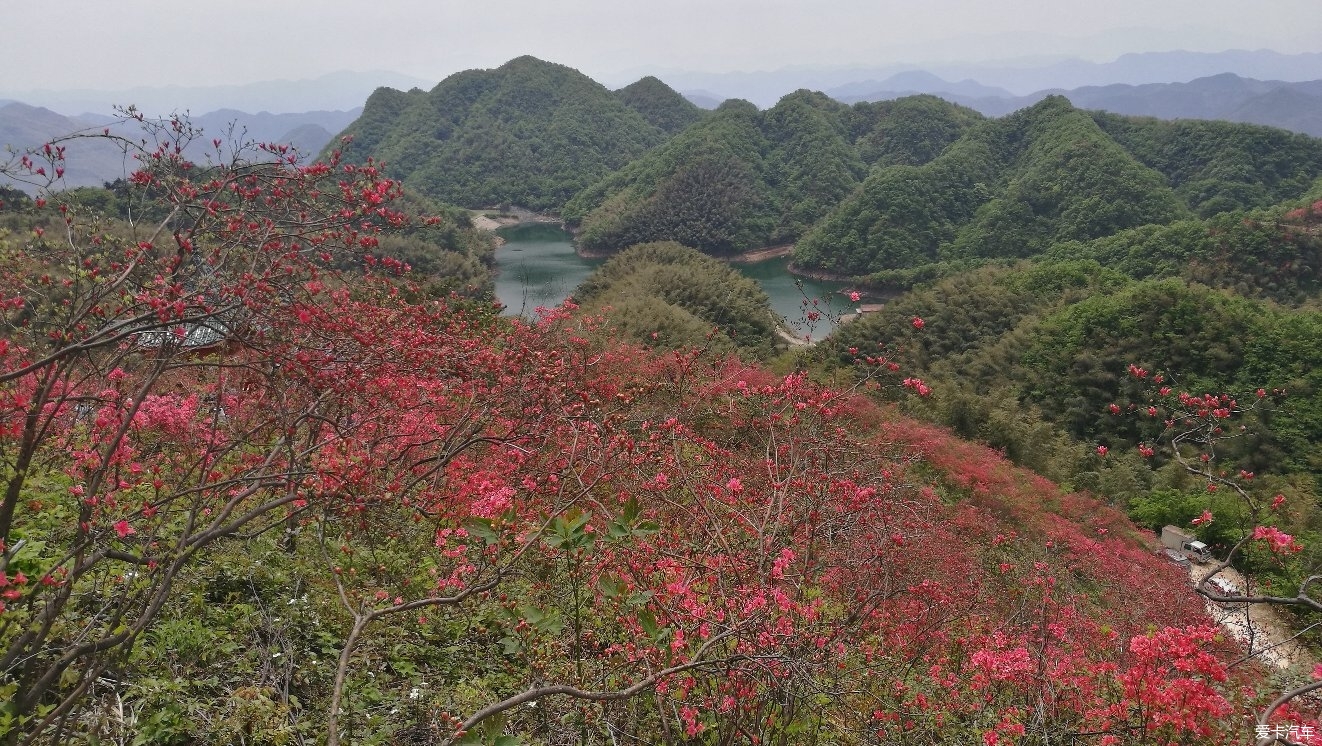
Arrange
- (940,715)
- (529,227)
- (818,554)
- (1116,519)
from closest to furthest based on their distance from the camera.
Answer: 1. (940,715)
2. (818,554)
3. (1116,519)
4. (529,227)

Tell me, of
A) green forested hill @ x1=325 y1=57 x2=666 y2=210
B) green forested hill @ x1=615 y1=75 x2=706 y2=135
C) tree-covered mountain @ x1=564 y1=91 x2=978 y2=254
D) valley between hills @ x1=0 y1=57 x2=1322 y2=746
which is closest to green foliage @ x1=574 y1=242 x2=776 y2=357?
valley between hills @ x1=0 y1=57 x2=1322 y2=746

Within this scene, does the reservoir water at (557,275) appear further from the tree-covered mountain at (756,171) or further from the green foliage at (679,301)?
the green foliage at (679,301)

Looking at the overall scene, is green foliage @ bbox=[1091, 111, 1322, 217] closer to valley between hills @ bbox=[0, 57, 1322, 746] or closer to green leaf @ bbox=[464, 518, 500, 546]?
valley between hills @ bbox=[0, 57, 1322, 746]

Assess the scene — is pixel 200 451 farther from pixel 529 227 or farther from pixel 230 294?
pixel 529 227

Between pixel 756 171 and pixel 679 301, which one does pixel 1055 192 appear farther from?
pixel 679 301

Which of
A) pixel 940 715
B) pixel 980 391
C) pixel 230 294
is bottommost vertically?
pixel 980 391

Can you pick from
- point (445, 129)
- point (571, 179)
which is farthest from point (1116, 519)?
point (445, 129)

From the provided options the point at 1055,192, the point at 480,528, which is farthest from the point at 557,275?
the point at 480,528
